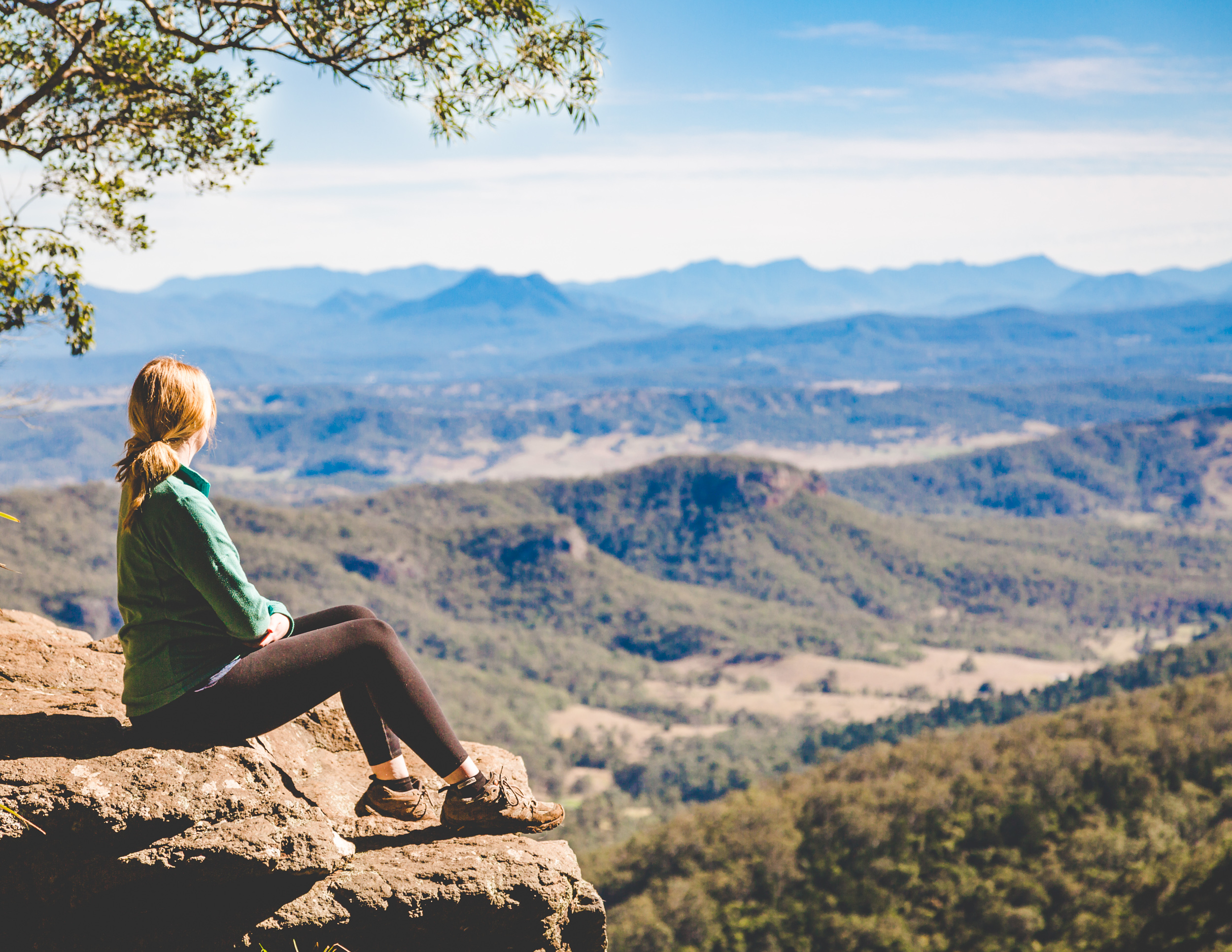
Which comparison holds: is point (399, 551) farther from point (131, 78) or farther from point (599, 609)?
point (131, 78)

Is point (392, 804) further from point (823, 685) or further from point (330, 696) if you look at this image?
point (823, 685)

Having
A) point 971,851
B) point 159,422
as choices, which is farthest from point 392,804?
point 971,851

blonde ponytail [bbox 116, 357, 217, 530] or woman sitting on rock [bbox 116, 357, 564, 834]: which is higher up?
blonde ponytail [bbox 116, 357, 217, 530]

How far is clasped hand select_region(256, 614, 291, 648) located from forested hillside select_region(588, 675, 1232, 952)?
36014mm

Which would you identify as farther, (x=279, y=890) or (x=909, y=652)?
(x=909, y=652)

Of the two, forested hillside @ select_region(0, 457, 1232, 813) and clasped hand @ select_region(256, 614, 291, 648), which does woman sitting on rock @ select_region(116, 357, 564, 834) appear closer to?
clasped hand @ select_region(256, 614, 291, 648)

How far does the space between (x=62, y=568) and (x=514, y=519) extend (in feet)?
303

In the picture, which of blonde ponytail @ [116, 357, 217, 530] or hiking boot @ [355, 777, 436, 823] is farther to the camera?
hiking boot @ [355, 777, 436, 823]

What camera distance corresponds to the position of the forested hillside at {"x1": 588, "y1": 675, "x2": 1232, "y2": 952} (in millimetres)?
40125

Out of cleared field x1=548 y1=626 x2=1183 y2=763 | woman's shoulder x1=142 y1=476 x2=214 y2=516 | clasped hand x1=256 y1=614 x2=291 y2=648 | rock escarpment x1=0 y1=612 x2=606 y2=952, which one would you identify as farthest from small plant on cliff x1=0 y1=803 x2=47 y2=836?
cleared field x1=548 y1=626 x2=1183 y2=763

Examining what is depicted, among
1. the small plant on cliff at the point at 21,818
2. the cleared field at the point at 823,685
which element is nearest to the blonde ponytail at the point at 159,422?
the small plant on cliff at the point at 21,818

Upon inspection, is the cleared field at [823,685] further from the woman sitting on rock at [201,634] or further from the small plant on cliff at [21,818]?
the small plant on cliff at [21,818]

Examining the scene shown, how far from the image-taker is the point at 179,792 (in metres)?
5.29

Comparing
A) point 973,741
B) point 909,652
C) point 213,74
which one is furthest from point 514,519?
point 213,74
